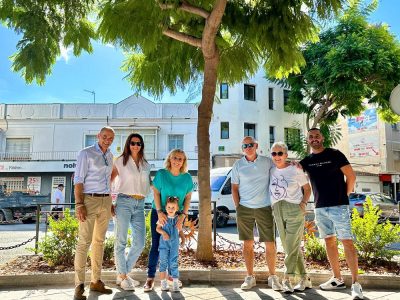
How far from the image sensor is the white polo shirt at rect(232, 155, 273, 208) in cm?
518

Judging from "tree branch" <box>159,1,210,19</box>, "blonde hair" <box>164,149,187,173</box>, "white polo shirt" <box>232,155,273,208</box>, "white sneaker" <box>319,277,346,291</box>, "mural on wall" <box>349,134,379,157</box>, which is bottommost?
"white sneaker" <box>319,277,346,291</box>

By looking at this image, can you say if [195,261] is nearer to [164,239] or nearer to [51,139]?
[164,239]

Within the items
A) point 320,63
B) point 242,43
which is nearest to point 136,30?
point 242,43

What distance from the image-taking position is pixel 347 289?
5074mm

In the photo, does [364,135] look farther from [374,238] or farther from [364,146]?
[374,238]

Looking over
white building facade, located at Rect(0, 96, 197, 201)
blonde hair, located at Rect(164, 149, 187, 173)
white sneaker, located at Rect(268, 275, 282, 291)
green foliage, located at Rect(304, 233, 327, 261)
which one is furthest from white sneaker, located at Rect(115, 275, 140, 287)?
white building facade, located at Rect(0, 96, 197, 201)

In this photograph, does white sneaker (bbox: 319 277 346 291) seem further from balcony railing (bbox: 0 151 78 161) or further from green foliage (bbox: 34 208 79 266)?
balcony railing (bbox: 0 151 78 161)

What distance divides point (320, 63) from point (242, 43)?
1427 centimetres

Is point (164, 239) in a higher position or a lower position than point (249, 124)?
lower

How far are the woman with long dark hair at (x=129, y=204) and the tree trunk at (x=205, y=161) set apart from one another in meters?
1.32

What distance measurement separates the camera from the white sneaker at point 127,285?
16.2 ft

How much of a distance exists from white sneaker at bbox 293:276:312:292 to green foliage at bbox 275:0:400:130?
15.2 m

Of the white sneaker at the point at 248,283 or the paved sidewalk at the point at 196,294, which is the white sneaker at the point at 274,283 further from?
the white sneaker at the point at 248,283

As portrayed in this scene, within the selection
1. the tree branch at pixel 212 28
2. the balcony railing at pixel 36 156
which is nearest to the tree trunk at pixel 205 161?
the tree branch at pixel 212 28
